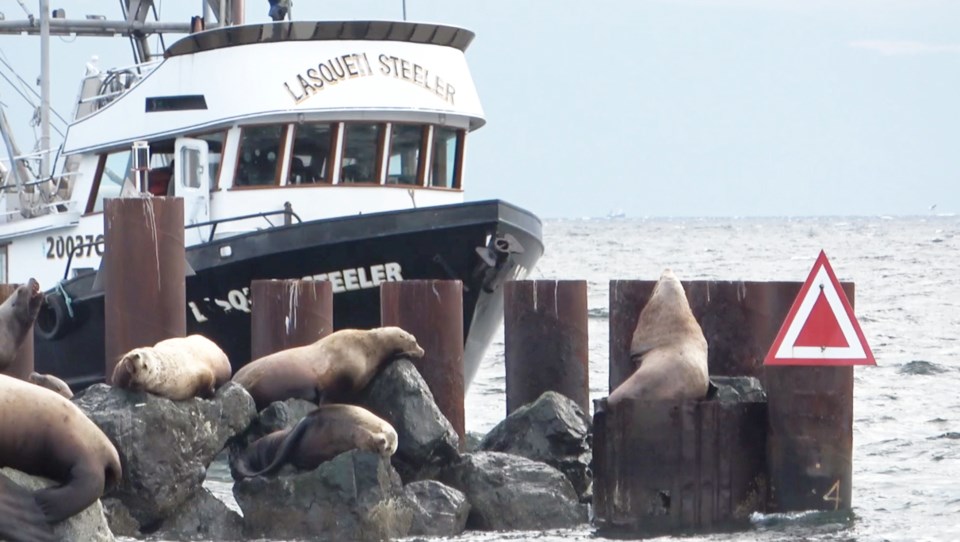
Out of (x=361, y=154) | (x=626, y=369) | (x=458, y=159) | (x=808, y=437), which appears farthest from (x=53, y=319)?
(x=808, y=437)

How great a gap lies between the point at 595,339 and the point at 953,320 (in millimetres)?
7368

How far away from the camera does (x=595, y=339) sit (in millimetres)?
27078

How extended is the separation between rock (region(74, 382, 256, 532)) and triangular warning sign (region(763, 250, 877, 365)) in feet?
10.5

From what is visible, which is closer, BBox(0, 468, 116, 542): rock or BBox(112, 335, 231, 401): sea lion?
BBox(0, 468, 116, 542): rock

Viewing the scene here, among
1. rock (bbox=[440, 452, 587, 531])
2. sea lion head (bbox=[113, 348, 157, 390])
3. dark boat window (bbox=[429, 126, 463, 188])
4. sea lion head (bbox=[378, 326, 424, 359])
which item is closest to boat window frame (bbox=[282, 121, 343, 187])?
dark boat window (bbox=[429, 126, 463, 188])

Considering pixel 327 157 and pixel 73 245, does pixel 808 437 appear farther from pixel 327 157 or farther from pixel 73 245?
pixel 73 245

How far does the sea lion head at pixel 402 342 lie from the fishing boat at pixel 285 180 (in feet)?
10.7

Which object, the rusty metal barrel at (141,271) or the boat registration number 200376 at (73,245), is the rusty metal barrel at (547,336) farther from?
the boat registration number 200376 at (73,245)

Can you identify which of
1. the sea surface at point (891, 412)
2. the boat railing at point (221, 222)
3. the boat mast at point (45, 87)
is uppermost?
the boat mast at point (45, 87)

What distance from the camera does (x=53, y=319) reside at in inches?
591

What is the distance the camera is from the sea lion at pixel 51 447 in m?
7.01

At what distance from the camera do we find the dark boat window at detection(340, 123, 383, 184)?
1591 centimetres

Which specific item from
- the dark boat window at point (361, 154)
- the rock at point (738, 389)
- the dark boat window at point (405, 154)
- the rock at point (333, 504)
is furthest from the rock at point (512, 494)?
the dark boat window at point (405, 154)

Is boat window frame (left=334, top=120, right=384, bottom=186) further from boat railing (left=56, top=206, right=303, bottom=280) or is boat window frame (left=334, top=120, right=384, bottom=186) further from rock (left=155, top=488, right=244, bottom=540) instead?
rock (left=155, top=488, right=244, bottom=540)
